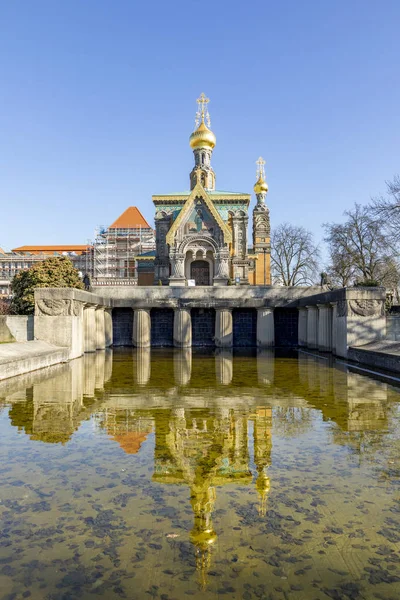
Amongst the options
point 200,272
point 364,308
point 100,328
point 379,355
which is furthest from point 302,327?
point 200,272

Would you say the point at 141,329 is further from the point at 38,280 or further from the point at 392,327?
the point at 392,327

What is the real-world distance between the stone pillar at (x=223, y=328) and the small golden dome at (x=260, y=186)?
39.2 metres

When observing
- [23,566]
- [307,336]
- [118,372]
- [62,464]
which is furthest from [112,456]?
[307,336]

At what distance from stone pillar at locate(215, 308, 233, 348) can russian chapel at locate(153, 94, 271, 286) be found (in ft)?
44.9

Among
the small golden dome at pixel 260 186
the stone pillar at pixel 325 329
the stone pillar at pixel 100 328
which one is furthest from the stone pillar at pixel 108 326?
the small golden dome at pixel 260 186

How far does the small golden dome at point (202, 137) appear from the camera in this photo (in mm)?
57438

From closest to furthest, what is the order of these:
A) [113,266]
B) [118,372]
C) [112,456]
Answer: [112,456]
[118,372]
[113,266]

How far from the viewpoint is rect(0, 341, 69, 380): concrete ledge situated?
42.1 feet

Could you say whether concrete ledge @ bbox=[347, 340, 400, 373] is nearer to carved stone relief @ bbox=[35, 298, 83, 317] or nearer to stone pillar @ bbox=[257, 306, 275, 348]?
stone pillar @ bbox=[257, 306, 275, 348]

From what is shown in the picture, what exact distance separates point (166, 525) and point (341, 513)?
1.61 metres

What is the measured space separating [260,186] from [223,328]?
40.1m

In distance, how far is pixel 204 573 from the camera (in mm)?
3277

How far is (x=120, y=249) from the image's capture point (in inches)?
2980

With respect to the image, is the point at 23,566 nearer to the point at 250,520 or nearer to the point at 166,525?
the point at 166,525
